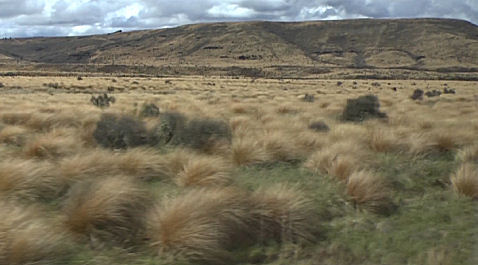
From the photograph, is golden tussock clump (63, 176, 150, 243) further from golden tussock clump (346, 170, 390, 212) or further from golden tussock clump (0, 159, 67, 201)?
golden tussock clump (346, 170, 390, 212)

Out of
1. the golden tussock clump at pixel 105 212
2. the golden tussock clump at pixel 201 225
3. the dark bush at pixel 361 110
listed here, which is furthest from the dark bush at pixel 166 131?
the dark bush at pixel 361 110

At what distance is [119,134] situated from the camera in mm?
9859

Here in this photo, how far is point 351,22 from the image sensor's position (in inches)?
6841

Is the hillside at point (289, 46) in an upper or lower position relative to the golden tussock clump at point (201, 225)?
upper

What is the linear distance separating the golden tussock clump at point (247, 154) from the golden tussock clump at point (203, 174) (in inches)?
49.3

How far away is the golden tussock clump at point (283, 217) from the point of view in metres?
5.08

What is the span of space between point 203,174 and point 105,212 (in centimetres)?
200

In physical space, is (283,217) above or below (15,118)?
below

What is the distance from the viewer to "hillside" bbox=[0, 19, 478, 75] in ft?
434

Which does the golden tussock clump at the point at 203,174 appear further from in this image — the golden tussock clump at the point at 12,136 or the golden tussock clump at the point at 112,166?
the golden tussock clump at the point at 12,136

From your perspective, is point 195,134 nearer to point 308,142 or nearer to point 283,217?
point 308,142

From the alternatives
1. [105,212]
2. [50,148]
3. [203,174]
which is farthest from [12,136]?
[105,212]

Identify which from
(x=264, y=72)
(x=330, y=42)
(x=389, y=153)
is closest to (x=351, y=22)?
(x=330, y=42)

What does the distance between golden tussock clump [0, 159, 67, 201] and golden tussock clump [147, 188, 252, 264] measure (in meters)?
1.72
